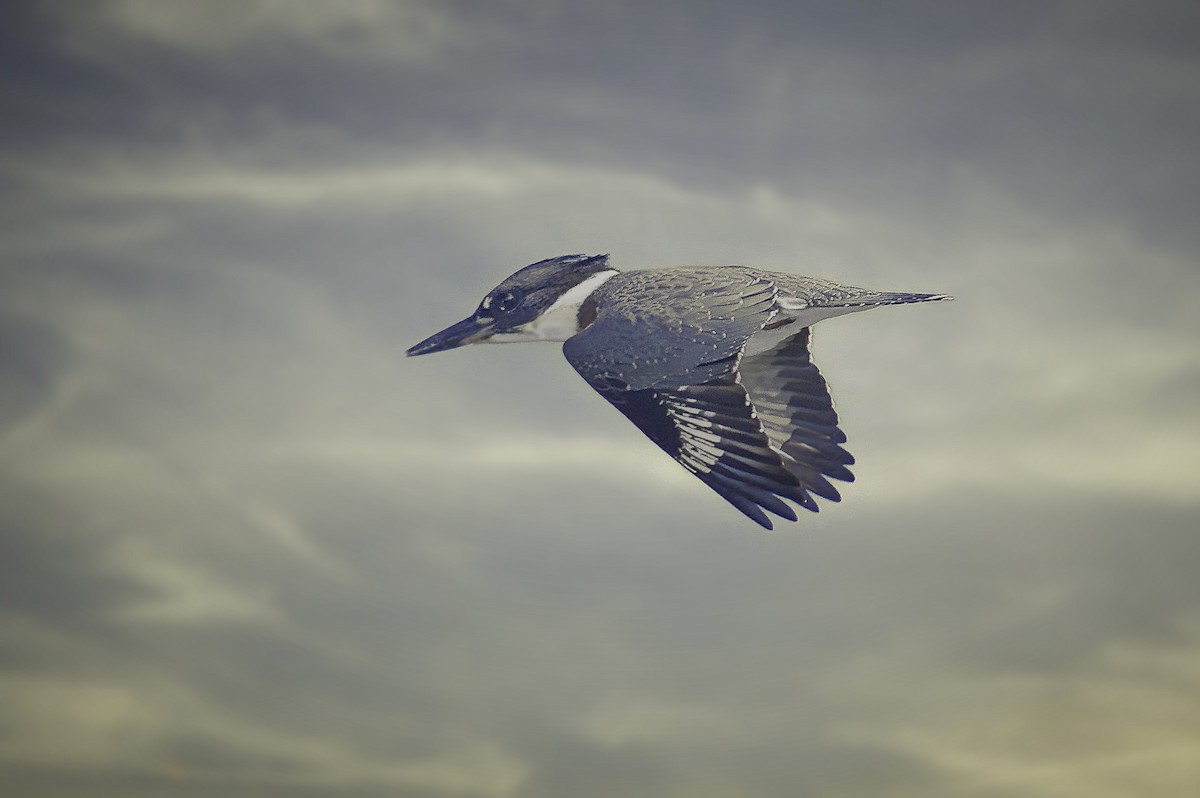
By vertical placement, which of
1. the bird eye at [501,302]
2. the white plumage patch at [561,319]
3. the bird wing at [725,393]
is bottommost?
the bird wing at [725,393]

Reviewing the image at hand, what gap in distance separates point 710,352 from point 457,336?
1501mm

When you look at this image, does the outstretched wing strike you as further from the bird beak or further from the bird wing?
the bird beak

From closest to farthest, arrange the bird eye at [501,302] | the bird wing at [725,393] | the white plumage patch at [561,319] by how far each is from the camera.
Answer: the bird wing at [725,393], the white plumage patch at [561,319], the bird eye at [501,302]

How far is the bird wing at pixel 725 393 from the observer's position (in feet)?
14.3

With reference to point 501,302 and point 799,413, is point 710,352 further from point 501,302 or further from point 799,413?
point 501,302

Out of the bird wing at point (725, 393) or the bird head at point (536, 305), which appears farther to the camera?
the bird head at point (536, 305)

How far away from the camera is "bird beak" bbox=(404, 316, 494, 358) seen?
565 cm

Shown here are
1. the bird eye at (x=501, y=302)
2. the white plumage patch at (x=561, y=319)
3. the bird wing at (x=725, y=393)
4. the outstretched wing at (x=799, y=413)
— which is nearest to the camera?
the bird wing at (x=725, y=393)

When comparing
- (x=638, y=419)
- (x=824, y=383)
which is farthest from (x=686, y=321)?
(x=824, y=383)

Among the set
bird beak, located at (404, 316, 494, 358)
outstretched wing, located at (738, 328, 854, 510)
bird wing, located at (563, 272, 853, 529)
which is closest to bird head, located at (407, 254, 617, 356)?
bird beak, located at (404, 316, 494, 358)

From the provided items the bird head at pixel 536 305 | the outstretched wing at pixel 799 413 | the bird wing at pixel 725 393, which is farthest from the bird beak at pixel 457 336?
the outstretched wing at pixel 799 413

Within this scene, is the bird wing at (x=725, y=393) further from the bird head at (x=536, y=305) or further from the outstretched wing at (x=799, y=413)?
the bird head at (x=536, y=305)

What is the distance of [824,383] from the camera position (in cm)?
512

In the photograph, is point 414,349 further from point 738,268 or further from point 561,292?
point 738,268
